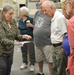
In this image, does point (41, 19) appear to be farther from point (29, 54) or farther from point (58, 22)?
point (29, 54)

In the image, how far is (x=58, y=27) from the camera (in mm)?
3373

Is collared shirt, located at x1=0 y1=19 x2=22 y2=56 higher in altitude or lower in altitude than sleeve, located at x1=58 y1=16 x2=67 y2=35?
lower

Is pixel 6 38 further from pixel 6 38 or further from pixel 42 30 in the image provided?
pixel 42 30

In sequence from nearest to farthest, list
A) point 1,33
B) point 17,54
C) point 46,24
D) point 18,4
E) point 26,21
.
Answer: point 1,33, point 46,24, point 26,21, point 17,54, point 18,4

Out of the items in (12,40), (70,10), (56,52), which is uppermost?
(70,10)

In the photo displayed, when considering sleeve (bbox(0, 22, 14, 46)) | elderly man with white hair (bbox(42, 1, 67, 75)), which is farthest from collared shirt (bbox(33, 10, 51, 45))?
sleeve (bbox(0, 22, 14, 46))

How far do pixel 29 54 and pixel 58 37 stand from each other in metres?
1.72

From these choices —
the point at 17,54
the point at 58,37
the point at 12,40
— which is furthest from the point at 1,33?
the point at 17,54

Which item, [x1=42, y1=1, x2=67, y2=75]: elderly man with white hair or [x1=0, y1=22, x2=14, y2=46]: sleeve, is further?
[x1=42, y1=1, x2=67, y2=75]: elderly man with white hair

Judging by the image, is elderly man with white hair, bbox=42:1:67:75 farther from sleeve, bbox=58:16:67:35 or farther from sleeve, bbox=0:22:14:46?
sleeve, bbox=0:22:14:46

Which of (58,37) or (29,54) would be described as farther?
(29,54)

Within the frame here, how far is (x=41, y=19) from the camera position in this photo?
13.4 ft

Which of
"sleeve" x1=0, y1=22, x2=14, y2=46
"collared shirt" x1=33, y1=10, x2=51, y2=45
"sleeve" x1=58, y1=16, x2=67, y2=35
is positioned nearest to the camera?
"sleeve" x1=0, y1=22, x2=14, y2=46

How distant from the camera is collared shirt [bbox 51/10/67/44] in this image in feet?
11.0
